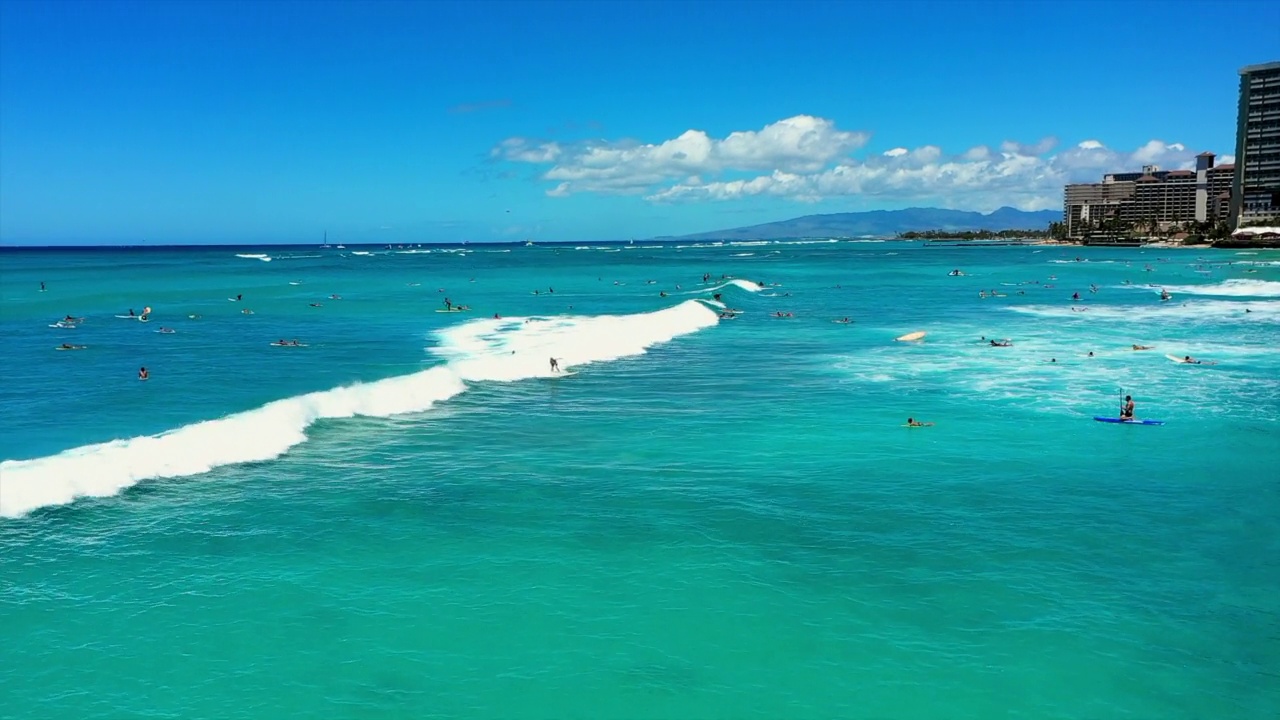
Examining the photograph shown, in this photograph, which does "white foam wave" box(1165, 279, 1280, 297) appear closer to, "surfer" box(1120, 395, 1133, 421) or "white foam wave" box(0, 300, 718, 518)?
"white foam wave" box(0, 300, 718, 518)

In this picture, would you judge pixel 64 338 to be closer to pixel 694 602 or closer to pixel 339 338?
pixel 339 338

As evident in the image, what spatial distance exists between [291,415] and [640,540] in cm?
1540

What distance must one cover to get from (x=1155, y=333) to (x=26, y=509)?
5551 centimetres

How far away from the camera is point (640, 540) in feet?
61.2

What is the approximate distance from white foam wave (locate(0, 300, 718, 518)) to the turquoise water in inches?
5.6

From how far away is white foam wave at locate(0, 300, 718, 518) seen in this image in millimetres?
22172

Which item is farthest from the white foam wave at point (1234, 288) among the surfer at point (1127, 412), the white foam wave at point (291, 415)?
the surfer at point (1127, 412)

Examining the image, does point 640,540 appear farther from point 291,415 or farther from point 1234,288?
point 1234,288

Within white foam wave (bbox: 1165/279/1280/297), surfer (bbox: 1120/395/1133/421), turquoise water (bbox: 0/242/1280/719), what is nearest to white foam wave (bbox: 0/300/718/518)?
turquoise water (bbox: 0/242/1280/719)

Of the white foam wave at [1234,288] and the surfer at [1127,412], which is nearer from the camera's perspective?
the surfer at [1127,412]

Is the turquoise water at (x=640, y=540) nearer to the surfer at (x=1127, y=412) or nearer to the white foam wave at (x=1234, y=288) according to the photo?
the surfer at (x=1127, y=412)

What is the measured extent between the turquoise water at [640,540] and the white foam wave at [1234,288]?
4844cm

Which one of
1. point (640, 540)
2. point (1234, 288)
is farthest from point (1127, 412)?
point (1234, 288)

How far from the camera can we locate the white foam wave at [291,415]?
22.2m
